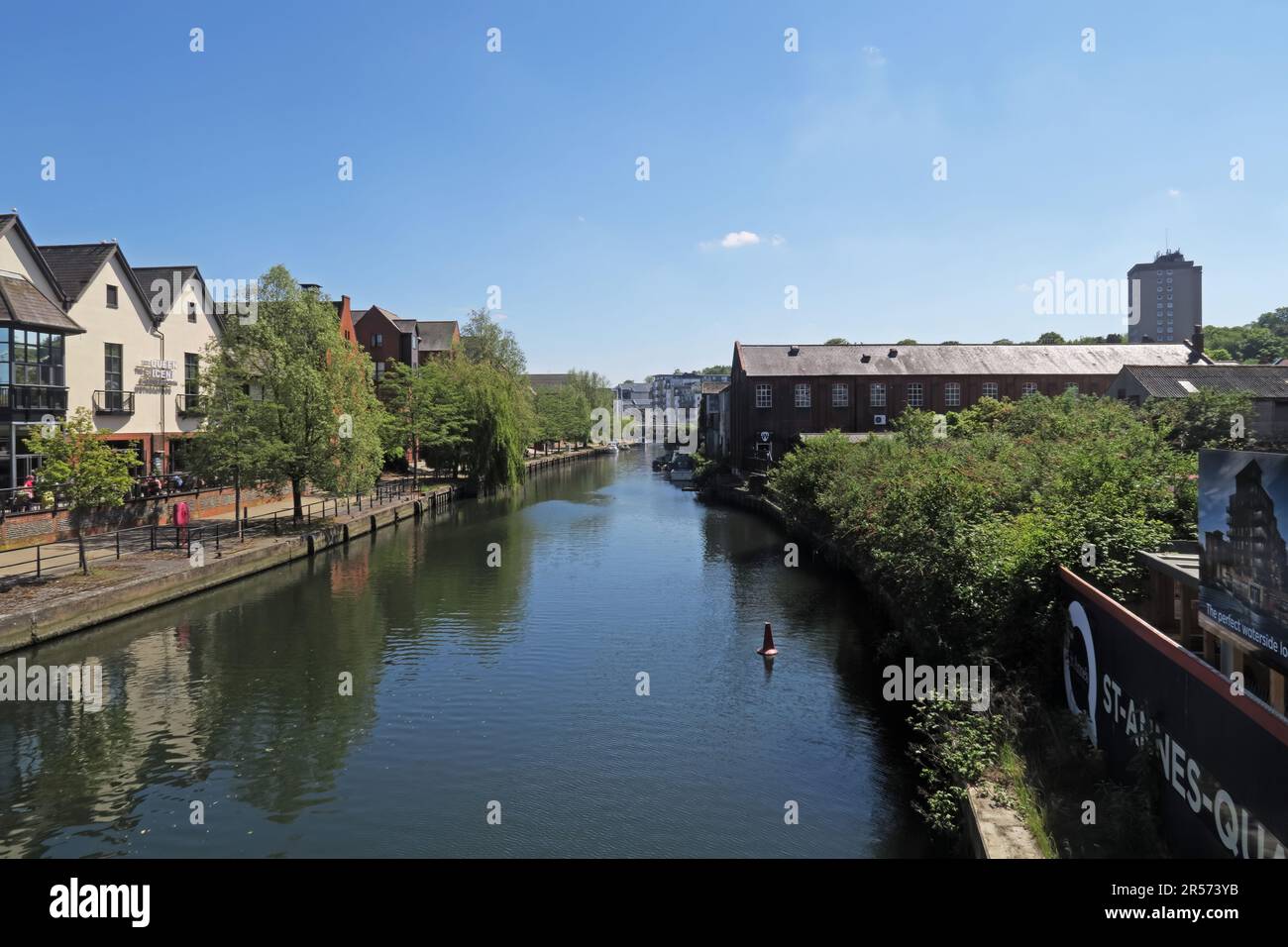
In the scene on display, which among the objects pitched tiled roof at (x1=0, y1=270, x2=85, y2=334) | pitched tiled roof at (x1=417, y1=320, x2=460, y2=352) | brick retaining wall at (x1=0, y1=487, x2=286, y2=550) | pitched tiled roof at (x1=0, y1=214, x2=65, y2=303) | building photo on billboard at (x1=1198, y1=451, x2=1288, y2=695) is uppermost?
pitched tiled roof at (x1=417, y1=320, x2=460, y2=352)

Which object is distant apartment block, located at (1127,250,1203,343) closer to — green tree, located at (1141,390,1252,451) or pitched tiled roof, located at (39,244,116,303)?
green tree, located at (1141,390,1252,451)

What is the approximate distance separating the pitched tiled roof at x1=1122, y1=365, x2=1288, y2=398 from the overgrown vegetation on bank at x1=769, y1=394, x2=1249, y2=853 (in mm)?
14217

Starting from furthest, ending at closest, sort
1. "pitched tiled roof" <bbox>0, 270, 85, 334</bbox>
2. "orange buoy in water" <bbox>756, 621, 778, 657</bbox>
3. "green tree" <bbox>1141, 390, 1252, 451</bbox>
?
"green tree" <bbox>1141, 390, 1252, 451</bbox>, "pitched tiled roof" <bbox>0, 270, 85, 334</bbox>, "orange buoy in water" <bbox>756, 621, 778, 657</bbox>

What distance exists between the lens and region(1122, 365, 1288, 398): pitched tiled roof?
35.0m

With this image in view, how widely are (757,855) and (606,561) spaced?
20.4 metres

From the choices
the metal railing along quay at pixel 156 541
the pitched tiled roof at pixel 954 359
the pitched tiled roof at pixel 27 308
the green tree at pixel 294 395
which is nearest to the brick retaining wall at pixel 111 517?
the metal railing along quay at pixel 156 541

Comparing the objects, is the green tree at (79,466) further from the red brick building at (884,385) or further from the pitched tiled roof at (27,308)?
the red brick building at (884,385)

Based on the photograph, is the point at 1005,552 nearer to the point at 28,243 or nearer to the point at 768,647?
the point at 768,647

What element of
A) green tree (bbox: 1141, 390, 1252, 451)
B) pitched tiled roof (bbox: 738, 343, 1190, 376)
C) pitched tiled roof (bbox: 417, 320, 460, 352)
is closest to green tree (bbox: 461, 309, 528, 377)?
pitched tiled roof (bbox: 417, 320, 460, 352)

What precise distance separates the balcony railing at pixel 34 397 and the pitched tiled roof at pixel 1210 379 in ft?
135
